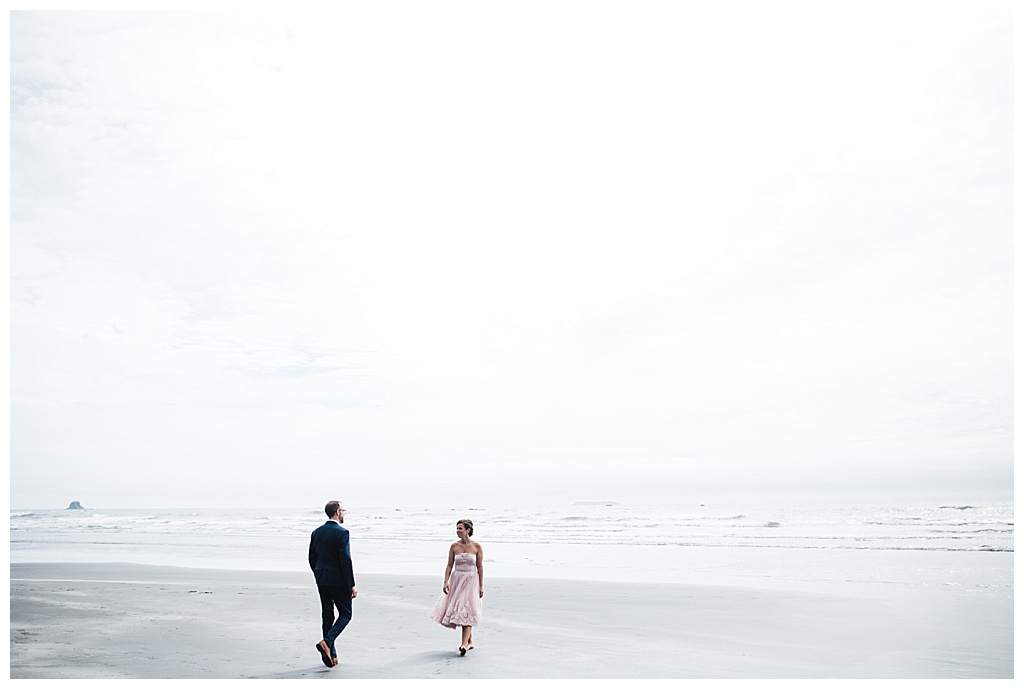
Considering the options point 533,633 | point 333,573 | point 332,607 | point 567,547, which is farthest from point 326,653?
point 567,547

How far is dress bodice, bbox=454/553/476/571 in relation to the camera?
8.81 meters

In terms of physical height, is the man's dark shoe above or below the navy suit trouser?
below

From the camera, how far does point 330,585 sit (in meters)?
7.77

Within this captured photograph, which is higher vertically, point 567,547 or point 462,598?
point 462,598

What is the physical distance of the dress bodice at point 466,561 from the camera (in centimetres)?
881

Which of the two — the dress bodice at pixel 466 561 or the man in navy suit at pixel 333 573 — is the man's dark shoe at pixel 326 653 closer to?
the man in navy suit at pixel 333 573

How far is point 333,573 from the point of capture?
25.5 feet

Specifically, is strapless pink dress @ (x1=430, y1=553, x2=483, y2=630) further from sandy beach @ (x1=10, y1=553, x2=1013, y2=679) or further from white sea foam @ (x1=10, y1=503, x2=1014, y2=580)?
white sea foam @ (x1=10, y1=503, x2=1014, y2=580)

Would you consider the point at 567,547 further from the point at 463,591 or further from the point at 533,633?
the point at 463,591

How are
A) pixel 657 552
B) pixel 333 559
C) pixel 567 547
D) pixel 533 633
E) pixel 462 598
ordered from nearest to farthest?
pixel 333 559 < pixel 462 598 < pixel 533 633 < pixel 657 552 < pixel 567 547

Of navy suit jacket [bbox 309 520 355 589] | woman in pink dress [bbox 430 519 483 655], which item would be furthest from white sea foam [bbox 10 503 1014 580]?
navy suit jacket [bbox 309 520 355 589]

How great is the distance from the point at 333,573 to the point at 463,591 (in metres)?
1.72

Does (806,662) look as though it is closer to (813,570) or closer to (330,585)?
(330,585)

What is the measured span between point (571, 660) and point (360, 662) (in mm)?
2373
